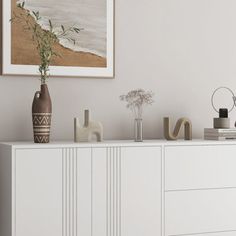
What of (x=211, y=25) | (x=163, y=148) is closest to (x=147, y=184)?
(x=163, y=148)

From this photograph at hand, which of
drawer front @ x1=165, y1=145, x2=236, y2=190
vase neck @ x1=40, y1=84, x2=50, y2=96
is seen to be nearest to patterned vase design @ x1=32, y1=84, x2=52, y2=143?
vase neck @ x1=40, y1=84, x2=50, y2=96

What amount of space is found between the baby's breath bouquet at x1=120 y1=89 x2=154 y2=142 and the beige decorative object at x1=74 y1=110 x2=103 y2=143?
0.24 m

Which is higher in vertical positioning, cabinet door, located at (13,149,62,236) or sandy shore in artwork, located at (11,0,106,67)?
sandy shore in artwork, located at (11,0,106,67)

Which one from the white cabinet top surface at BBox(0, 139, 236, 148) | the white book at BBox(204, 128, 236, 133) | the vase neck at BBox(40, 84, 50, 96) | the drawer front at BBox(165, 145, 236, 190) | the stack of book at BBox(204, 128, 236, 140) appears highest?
the vase neck at BBox(40, 84, 50, 96)

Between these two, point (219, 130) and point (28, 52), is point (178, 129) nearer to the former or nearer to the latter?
point (219, 130)

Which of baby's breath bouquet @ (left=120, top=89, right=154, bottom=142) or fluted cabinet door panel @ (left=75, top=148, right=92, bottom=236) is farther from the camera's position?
baby's breath bouquet @ (left=120, top=89, right=154, bottom=142)

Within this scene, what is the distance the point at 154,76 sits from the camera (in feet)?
12.1

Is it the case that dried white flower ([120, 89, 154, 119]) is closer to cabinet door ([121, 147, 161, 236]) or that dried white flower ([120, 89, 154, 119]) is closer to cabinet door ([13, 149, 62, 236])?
cabinet door ([121, 147, 161, 236])

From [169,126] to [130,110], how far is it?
28 cm

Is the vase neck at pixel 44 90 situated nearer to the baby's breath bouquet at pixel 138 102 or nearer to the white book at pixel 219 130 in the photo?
the baby's breath bouquet at pixel 138 102

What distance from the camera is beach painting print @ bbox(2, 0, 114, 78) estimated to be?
10.7 ft

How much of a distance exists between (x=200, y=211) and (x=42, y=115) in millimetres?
1092

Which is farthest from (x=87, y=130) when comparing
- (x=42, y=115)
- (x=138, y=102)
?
(x=138, y=102)

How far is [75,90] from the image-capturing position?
3463mm
